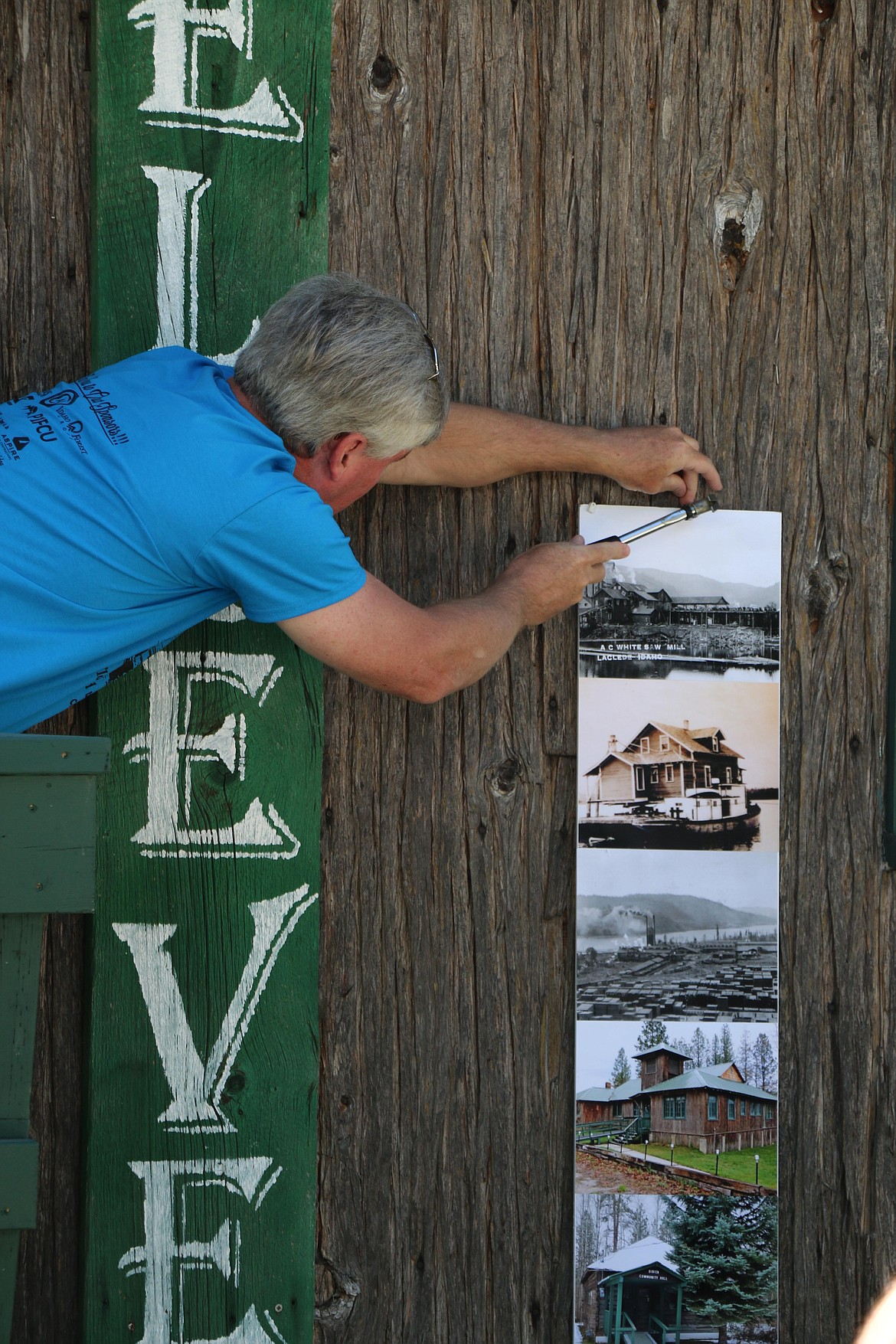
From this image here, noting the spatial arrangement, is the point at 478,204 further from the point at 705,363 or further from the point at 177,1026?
the point at 177,1026

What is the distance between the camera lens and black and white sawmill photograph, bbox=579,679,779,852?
2.39 meters

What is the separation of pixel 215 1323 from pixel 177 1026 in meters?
0.56

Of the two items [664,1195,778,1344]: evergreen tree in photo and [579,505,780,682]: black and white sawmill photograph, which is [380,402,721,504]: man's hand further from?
[664,1195,778,1344]: evergreen tree in photo

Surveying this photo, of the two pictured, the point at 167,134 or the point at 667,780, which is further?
the point at 667,780

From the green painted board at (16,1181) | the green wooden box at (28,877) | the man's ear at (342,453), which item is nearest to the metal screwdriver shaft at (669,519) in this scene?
the man's ear at (342,453)

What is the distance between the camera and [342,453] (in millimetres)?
1955

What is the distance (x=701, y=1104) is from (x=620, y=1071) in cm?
18

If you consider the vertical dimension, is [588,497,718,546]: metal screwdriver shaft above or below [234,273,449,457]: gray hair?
below

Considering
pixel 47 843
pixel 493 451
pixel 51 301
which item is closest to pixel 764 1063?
pixel 493 451

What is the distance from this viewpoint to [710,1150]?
238 centimetres

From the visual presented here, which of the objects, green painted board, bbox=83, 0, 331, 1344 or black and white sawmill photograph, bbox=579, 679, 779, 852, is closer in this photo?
green painted board, bbox=83, 0, 331, 1344

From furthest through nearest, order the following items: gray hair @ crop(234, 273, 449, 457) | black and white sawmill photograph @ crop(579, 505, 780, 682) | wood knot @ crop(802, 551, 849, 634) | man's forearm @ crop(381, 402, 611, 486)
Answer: wood knot @ crop(802, 551, 849, 634) < black and white sawmill photograph @ crop(579, 505, 780, 682) < man's forearm @ crop(381, 402, 611, 486) < gray hair @ crop(234, 273, 449, 457)

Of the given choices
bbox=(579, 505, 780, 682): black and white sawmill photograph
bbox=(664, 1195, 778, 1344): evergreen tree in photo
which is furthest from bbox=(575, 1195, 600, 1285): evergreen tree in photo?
bbox=(579, 505, 780, 682): black and white sawmill photograph

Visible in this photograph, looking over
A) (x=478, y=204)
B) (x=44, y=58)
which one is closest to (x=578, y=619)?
(x=478, y=204)
